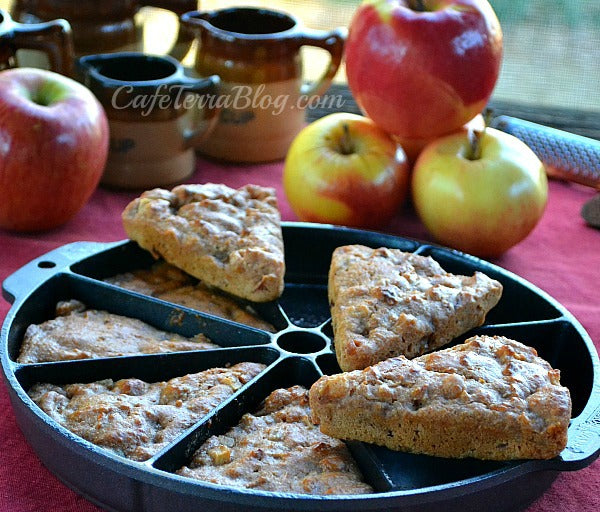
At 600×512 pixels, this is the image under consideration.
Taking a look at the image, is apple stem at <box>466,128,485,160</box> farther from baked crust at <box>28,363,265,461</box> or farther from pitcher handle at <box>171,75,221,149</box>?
baked crust at <box>28,363,265,461</box>

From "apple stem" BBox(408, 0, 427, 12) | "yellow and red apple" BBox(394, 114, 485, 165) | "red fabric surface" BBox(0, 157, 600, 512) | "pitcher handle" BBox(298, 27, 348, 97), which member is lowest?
"red fabric surface" BBox(0, 157, 600, 512)

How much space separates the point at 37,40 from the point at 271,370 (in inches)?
48.2

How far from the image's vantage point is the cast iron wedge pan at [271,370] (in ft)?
3.57

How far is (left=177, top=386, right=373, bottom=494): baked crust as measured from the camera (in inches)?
45.7

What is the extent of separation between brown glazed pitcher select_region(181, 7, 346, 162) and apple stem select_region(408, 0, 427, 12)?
0.36m

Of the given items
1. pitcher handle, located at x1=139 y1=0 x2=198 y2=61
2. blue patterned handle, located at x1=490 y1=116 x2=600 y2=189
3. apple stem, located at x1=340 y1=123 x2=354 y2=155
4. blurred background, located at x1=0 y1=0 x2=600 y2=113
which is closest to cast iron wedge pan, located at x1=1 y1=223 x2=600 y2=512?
apple stem, located at x1=340 y1=123 x2=354 y2=155

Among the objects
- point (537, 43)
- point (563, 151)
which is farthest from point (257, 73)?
point (537, 43)

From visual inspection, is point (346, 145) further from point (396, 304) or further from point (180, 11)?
point (180, 11)

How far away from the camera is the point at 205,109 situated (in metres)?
2.30

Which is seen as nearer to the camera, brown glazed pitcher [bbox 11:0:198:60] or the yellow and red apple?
the yellow and red apple

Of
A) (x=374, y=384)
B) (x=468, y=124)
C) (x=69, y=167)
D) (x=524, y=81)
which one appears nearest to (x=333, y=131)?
(x=468, y=124)

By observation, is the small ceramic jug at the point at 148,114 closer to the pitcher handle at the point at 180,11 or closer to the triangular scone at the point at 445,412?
the pitcher handle at the point at 180,11

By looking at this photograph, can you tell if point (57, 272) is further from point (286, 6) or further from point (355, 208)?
point (286, 6)

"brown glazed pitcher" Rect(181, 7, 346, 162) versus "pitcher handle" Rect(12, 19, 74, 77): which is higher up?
"pitcher handle" Rect(12, 19, 74, 77)
